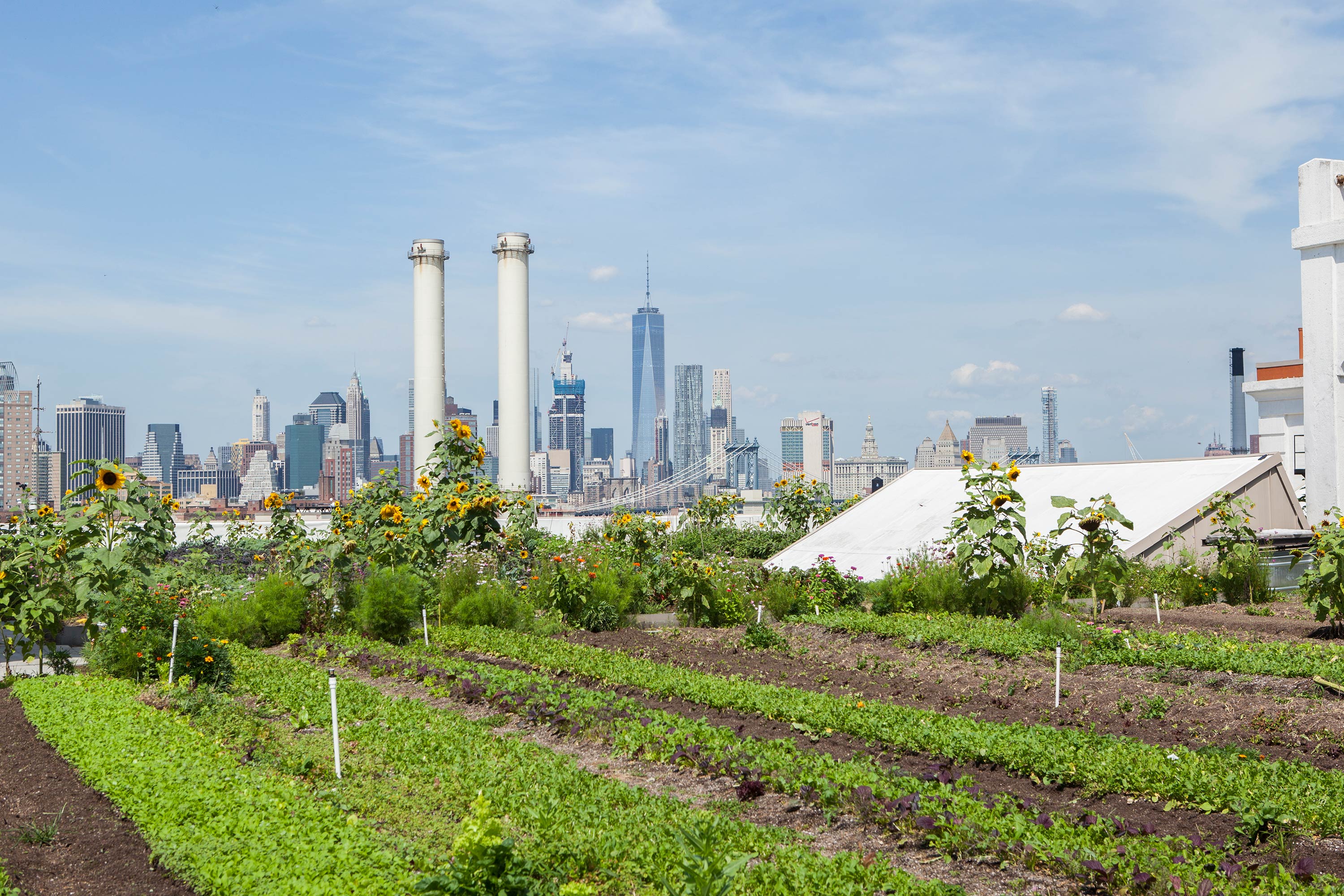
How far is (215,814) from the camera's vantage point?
533cm

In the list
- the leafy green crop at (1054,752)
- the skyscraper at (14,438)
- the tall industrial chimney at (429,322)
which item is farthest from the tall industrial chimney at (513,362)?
the skyscraper at (14,438)

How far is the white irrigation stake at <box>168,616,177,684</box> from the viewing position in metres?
8.48

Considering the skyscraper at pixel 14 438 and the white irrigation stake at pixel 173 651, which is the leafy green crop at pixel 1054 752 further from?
the skyscraper at pixel 14 438

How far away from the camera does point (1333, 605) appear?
9797 mm

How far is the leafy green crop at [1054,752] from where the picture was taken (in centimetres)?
518

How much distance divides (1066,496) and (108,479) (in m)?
14.1

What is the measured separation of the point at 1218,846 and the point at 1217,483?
12.0 meters

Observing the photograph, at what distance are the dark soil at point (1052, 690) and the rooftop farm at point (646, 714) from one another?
1.7 inches

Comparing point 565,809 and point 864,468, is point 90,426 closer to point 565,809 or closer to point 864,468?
point 864,468

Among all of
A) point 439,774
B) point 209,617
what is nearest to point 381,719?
point 439,774

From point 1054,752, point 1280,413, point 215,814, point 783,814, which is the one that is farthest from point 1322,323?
point 215,814

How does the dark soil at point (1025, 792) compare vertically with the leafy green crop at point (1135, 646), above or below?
below

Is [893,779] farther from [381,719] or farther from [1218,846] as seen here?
[381,719]

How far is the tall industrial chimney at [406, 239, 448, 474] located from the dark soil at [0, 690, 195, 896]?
104 feet
